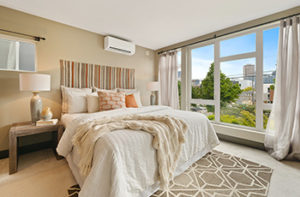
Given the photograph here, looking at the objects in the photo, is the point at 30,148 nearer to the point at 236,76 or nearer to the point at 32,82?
the point at 32,82

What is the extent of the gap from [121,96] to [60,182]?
60.7 inches

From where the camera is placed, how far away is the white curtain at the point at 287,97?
2.07 m

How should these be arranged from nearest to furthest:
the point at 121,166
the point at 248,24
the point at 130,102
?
the point at 121,166 → the point at 248,24 → the point at 130,102

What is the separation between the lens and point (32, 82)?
1.91 meters

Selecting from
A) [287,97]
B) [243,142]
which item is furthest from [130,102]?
[287,97]

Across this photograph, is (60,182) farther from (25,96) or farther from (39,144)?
(25,96)

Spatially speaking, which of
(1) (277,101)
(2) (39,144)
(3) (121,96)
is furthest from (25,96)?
(1) (277,101)

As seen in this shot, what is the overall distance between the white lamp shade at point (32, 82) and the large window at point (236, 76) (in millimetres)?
3140

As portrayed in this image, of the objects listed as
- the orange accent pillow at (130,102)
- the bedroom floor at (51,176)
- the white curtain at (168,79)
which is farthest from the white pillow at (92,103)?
the white curtain at (168,79)

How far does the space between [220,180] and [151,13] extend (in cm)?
269

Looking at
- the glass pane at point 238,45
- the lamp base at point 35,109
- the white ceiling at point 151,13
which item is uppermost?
the white ceiling at point 151,13

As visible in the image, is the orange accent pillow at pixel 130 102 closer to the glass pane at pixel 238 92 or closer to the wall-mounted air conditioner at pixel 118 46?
the wall-mounted air conditioner at pixel 118 46

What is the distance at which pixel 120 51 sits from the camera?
11.1ft

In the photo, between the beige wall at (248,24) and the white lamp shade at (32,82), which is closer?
the white lamp shade at (32,82)
